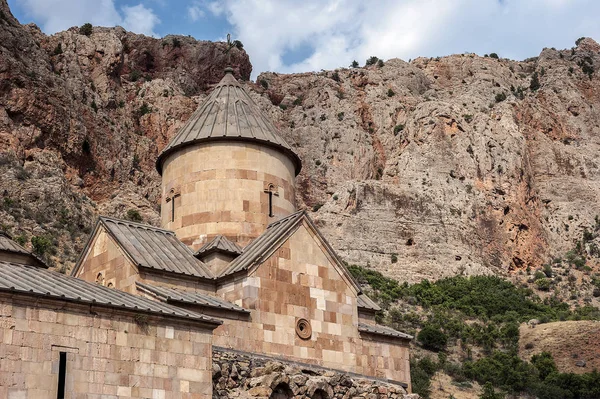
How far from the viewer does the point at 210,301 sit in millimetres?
14703

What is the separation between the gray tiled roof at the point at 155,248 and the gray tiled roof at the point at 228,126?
2.27 meters

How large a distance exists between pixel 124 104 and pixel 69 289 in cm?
4643

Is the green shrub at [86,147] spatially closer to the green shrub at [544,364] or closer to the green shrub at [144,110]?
the green shrub at [144,110]

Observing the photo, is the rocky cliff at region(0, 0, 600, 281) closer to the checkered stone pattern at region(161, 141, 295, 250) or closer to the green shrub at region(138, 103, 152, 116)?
the green shrub at region(138, 103, 152, 116)

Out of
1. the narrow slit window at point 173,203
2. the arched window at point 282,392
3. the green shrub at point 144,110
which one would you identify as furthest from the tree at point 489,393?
the green shrub at point 144,110

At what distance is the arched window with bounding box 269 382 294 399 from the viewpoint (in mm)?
13750

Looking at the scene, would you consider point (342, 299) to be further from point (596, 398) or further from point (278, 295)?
point (596, 398)

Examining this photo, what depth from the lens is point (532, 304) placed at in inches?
1972

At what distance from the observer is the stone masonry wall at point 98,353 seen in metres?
11.0

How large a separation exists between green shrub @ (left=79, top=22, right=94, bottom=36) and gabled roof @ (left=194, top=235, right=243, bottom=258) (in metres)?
43.8

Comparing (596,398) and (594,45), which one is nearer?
(596,398)

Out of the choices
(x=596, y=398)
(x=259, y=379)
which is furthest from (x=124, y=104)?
(x=259, y=379)

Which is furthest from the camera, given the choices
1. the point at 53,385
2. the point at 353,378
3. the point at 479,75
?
the point at 479,75

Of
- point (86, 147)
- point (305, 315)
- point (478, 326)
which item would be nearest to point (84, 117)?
point (86, 147)
